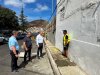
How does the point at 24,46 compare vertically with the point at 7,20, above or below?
below

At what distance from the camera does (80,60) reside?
31.0ft

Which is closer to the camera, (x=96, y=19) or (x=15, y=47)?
(x=96, y=19)

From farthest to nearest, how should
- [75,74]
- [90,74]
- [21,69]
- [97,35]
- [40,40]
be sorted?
[40,40] < [21,69] < [75,74] < [90,74] < [97,35]

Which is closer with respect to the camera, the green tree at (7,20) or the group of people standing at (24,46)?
the group of people standing at (24,46)

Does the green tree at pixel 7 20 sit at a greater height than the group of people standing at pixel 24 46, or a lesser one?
greater

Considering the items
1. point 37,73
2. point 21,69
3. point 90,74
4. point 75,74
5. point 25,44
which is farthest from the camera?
point 25,44

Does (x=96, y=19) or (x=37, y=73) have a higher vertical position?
(x=96, y=19)

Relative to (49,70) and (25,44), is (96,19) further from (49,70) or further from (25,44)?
(25,44)

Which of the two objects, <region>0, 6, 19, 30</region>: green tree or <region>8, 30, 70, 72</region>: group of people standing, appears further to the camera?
<region>0, 6, 19, 30</region>: green tree

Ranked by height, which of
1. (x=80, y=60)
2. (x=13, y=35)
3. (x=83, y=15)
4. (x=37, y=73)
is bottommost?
(x=37, y=73)

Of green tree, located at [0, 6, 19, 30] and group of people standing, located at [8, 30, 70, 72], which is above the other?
green tree, located at [0, 6, 19, 30]

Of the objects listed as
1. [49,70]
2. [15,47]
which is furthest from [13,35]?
[49,70]

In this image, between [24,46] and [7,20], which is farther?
[7,20]

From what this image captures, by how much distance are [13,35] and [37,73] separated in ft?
6.61
